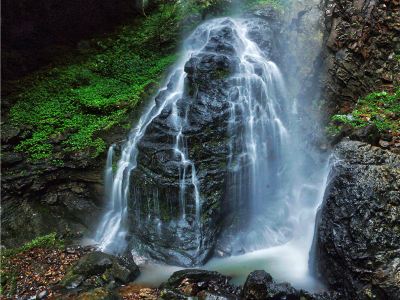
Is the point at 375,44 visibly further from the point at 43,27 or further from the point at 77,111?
the point at 43,27

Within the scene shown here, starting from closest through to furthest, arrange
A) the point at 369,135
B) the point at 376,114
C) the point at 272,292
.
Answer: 1. the point at 272,292
2. the point at 369,135
3. the point at 376,114

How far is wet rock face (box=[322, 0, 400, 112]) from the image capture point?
9.05 m

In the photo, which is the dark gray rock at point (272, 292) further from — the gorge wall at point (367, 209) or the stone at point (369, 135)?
the stone at point (369, 135)

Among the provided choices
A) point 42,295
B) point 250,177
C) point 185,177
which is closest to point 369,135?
point 250,177

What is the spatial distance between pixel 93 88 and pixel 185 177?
548 cm

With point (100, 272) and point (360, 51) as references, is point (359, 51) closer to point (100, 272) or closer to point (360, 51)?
point (360, 51)

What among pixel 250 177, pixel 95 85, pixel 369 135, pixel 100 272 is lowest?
pixel 100 272

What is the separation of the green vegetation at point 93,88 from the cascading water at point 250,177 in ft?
3.76

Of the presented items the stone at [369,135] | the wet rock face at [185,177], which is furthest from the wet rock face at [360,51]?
the wet rock face at [185,177]

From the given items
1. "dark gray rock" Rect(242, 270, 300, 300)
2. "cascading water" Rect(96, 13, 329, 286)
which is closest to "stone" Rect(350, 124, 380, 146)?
"cascading water" Rect(96, 13, 329, 286)

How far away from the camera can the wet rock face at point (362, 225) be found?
229 inches

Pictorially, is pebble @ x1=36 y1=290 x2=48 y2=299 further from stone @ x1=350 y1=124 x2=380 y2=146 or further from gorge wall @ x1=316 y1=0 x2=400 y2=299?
stone @ x1=350 y1=124 x2=380 y2=146

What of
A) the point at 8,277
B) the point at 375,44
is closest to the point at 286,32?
the point at 375,44

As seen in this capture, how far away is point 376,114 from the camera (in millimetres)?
8031
